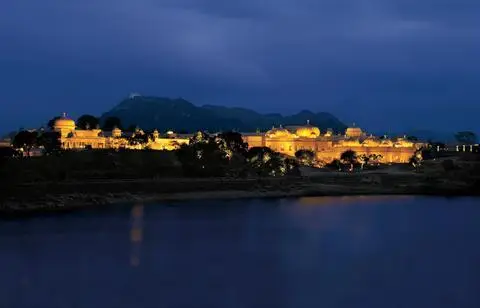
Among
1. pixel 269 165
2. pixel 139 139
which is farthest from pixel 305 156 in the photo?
pixel 269 165

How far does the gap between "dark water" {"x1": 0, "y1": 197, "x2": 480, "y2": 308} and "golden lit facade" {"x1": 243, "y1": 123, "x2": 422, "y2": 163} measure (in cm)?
6747

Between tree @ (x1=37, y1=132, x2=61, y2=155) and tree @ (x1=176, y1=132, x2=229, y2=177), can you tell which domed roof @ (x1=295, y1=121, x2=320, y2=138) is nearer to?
tree @ (x1=37, y1=132, x2=61, y2=155)

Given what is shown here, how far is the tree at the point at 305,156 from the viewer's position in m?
106

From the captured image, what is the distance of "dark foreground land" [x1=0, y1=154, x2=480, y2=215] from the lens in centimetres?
5303

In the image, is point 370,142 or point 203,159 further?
point 370,142

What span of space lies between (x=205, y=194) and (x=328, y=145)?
62.8m

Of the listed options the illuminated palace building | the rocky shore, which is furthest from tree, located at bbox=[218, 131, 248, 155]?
→ the rocky shore

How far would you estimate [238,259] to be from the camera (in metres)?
31.8

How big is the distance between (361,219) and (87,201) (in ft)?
62.5

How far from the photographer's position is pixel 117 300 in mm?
23656

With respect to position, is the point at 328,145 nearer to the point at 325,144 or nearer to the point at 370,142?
the point at 325,144

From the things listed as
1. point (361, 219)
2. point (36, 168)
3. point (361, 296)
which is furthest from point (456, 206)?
point (361, 296)

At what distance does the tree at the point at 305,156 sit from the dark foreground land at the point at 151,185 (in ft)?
65.7

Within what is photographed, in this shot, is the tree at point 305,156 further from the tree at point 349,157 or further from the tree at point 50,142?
the tree at point 50,142
